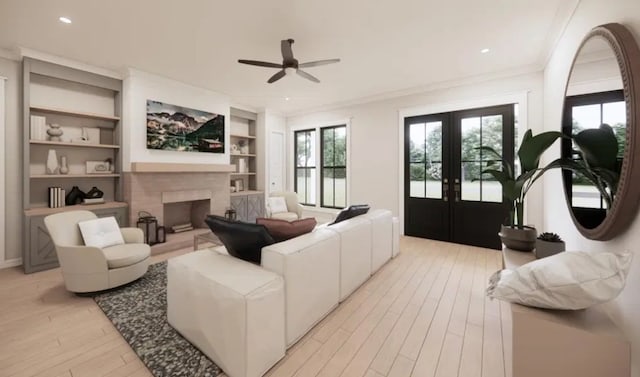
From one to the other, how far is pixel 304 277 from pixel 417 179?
12.1 feet

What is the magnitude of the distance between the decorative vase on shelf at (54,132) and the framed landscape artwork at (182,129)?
3.50 ft

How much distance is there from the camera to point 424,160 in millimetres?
4852

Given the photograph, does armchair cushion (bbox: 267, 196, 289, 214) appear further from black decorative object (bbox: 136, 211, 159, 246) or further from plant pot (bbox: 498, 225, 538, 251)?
plant pot (bbox: 498, 225, 538, 251)

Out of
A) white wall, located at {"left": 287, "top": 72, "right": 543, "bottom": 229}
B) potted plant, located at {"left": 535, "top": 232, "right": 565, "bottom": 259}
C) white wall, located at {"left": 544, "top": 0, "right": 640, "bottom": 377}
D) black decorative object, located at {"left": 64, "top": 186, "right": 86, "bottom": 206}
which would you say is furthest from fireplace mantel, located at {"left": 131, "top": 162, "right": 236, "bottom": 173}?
white wall, located at {"left": 544, "top": 0, "right": 640, "bottom": 377}

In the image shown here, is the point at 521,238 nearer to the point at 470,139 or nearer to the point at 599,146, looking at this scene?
the point at 599,146

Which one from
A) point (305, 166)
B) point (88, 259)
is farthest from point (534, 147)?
point (305, 166)

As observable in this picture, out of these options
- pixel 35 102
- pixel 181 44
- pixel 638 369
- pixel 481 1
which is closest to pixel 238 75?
pixel 181 44

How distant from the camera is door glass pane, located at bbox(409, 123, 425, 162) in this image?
487 centimetres

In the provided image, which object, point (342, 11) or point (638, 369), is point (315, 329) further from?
point (342, 11)

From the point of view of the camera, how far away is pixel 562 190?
102 inches

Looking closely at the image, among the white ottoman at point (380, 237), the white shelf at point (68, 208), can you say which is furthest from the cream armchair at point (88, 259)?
the white ottoman at point (380, 237)

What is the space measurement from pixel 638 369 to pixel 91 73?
617 cm

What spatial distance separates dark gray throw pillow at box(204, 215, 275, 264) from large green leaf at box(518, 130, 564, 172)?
204 cm

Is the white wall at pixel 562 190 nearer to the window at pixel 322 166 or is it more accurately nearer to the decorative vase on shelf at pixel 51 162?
the window at pixel 322 166
